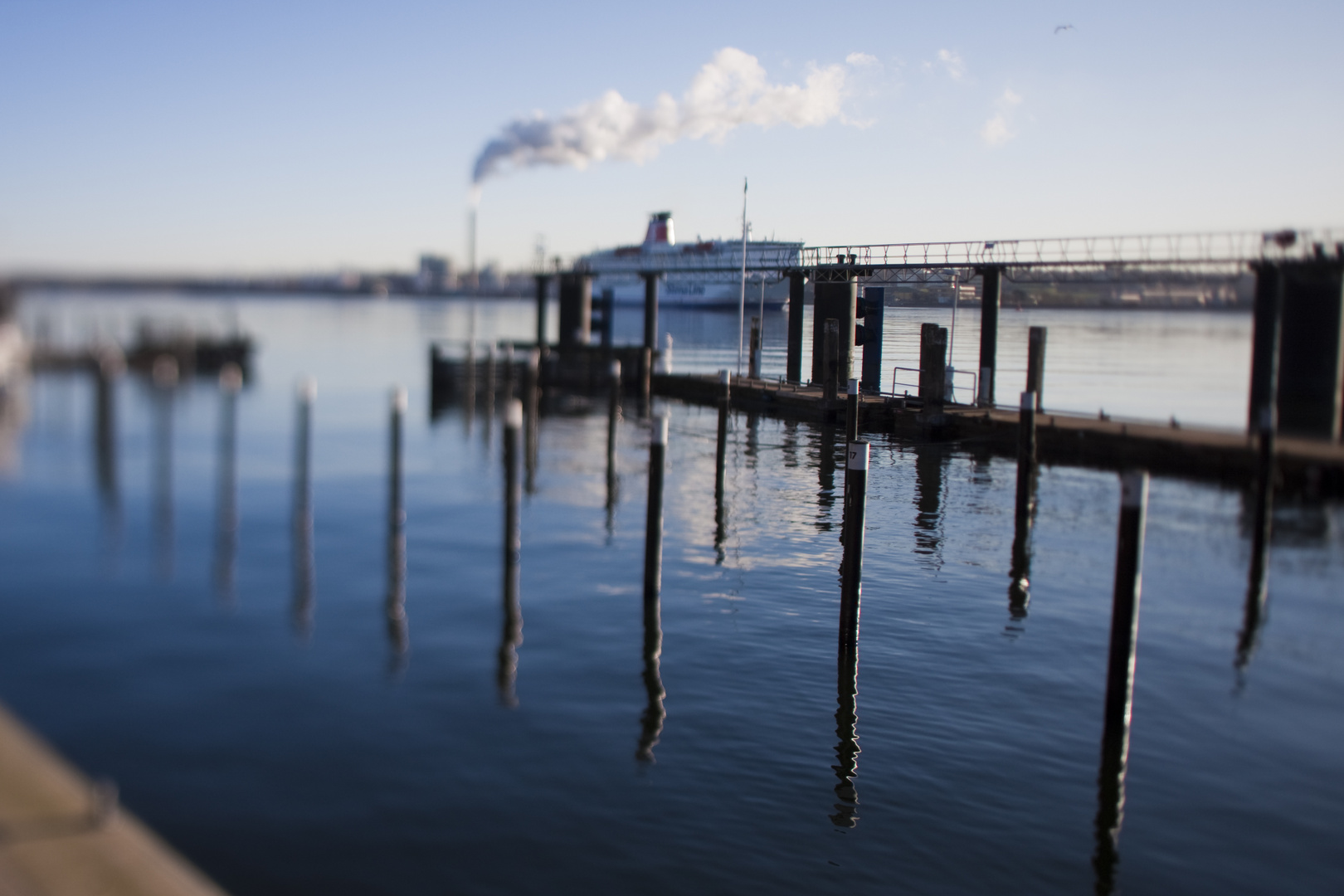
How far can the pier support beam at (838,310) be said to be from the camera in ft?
110

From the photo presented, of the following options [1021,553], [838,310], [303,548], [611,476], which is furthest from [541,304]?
[1021,553]

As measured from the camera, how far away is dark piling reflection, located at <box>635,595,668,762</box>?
1081cm

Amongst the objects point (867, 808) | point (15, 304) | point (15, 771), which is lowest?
point (867, 808)

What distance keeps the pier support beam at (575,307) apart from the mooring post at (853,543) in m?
43.0

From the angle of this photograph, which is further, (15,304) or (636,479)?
(636,479)

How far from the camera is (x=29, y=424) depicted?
30.0m

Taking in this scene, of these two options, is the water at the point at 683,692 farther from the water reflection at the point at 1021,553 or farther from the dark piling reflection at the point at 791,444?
the dark piling reflection at the point at 791,444

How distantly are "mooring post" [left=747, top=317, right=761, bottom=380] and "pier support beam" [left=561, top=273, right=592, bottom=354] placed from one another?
16343mm

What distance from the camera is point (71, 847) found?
5.77 meters

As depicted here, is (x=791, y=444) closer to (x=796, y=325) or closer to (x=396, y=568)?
(x=796, y=325)

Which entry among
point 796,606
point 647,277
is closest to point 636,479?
point 796,606

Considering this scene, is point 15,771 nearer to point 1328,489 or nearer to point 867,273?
point 1328,489

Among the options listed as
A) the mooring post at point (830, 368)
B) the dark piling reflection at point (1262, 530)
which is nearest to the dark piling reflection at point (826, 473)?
the mooring post at point (830, 368)

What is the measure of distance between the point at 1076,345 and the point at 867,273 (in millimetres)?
74411
